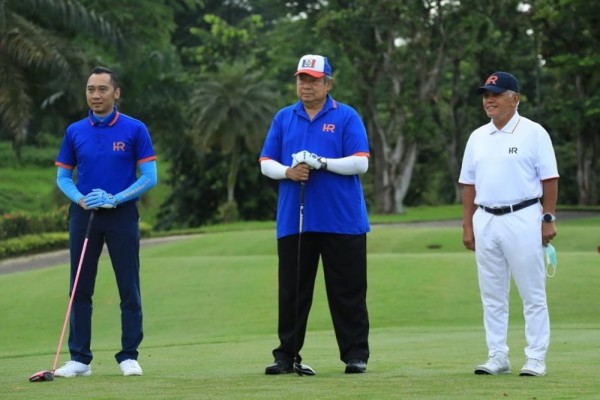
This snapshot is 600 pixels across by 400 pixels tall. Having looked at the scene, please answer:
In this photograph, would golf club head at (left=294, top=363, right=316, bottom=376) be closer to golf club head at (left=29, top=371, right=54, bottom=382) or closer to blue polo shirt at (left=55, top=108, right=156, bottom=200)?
golf club head at (left=29, top=371, right=54, bottom=382)

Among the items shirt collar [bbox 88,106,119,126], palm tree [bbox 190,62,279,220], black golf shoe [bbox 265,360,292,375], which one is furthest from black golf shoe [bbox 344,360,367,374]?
palm tree [bbox 190,62,279,220]

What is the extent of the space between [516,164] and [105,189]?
293 cm

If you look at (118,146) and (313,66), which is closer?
(313,66)

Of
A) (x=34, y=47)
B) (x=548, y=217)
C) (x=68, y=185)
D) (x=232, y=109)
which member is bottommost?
(x=548, y=217)

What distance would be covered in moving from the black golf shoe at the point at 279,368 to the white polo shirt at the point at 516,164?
1.79 m

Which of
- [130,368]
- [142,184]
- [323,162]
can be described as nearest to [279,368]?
[130,368]

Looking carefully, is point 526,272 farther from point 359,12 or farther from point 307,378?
point 359,12

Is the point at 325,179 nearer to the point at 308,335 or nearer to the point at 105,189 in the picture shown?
the point at 105,189

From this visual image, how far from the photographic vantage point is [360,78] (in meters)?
56.0

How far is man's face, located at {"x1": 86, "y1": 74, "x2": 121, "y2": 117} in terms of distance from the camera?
961cm

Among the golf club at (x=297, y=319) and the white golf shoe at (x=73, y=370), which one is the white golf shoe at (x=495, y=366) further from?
the white golf shoe at (x=73, y=370)

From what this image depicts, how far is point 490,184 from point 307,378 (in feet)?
5.97

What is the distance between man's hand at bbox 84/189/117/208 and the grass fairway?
1.21 meters

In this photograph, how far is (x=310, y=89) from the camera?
9484 millimetres
